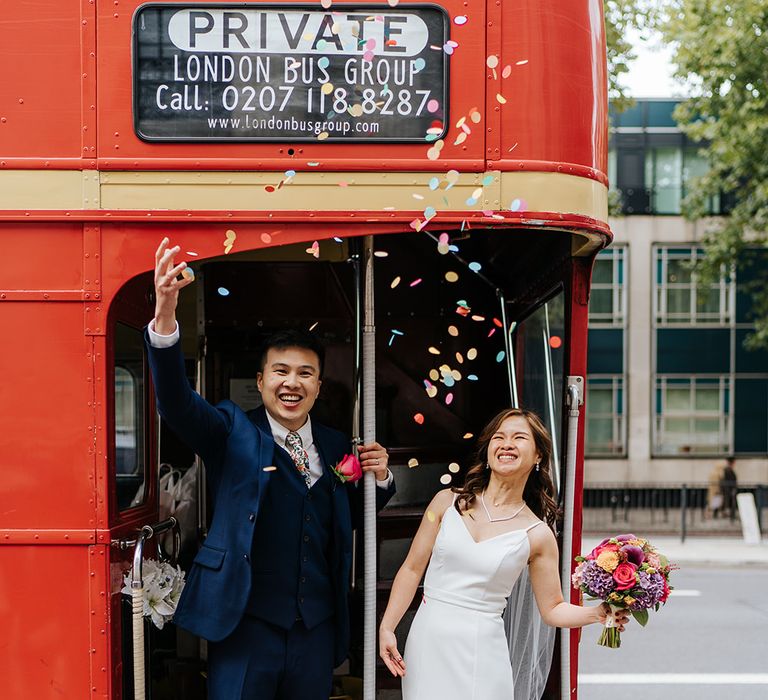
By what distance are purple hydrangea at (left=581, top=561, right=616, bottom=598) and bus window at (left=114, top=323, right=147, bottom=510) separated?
1786mm

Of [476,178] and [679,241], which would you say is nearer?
[476,178]

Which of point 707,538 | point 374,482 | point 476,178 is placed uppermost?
point 476,178

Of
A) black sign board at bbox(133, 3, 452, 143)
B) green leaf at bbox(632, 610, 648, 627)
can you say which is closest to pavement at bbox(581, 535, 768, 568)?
green leaf at bbox(632, 610, 648, 627)

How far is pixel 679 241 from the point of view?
68.6 feet

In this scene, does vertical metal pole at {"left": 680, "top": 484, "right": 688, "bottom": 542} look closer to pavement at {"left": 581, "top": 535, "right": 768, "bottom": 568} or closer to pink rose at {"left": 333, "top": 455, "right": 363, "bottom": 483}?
pavement at {"left": 581, "top": 535, "right": 768, "bottom": 568}

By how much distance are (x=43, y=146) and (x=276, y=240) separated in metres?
0.86

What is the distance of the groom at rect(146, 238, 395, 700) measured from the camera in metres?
3.05

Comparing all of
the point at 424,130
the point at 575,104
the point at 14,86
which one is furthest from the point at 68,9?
the point at 575,104

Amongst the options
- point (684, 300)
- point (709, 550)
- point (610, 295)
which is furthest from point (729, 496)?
point (610, 295)

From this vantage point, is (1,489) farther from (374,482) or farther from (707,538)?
(707,538)

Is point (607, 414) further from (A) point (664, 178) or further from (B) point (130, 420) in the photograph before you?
(B) point (130, 420)

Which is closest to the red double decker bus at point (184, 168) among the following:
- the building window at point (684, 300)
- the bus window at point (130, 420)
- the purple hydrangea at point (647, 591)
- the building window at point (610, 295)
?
the bus window at point (130, 420)

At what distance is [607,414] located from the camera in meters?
20.7

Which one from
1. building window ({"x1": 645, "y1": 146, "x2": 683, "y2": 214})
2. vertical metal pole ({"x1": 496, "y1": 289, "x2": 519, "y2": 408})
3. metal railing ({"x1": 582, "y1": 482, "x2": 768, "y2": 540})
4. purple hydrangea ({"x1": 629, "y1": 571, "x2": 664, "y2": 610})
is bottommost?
metal railing ({"x1": 582, "y1": 482, "x2": 768, "y2": 540})
